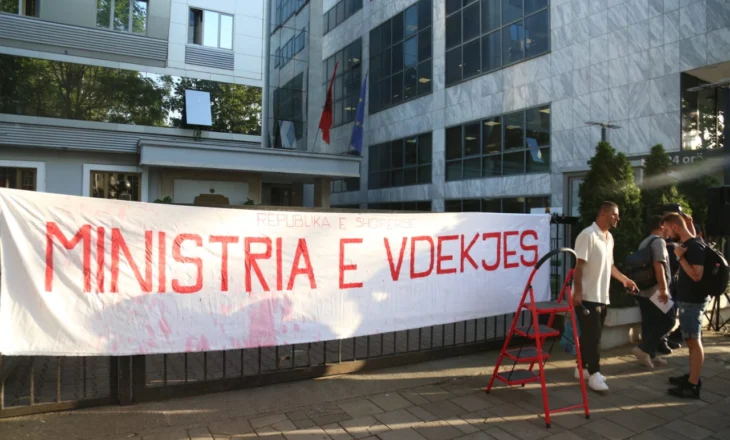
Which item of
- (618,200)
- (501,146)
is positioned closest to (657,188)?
(618,200)

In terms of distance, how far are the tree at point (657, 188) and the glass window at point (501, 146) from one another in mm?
11040

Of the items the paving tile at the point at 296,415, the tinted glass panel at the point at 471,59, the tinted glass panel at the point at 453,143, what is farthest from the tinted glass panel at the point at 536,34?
the paving tile at the point at 296,415

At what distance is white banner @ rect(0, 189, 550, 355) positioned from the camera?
154 inches

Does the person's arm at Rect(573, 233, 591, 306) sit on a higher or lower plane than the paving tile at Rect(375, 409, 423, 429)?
higher

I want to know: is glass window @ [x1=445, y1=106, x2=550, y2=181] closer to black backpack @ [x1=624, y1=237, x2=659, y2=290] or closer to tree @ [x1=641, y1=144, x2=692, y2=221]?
tree @ [x1=641, y1=144, x2=692, y2=221]

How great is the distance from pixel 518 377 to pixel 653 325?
210 centimetres

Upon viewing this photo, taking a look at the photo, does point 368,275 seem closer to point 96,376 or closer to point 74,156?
point 96,376

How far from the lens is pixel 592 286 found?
5004mm

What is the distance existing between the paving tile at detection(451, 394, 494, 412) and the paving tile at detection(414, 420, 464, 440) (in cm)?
45

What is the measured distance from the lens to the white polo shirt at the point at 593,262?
16.3 ft

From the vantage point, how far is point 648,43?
629 inches

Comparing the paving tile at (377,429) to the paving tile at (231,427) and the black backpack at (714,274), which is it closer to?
the paving tile at (231,427)

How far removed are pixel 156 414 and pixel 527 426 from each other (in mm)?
3297

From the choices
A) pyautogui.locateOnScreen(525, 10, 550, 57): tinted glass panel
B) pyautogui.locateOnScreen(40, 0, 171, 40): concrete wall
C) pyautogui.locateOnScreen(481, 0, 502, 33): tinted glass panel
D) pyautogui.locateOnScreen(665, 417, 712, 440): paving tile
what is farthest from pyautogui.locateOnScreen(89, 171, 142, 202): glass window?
pyautogui.locateOnScreen(665, 417, 712, 440): paving tile
